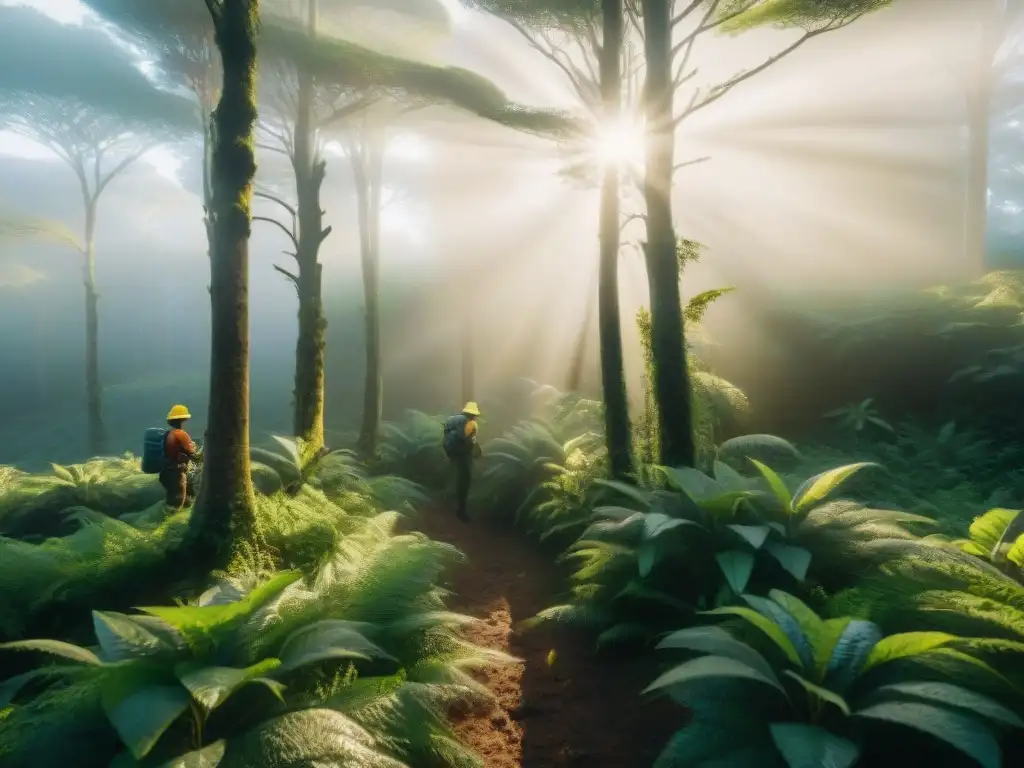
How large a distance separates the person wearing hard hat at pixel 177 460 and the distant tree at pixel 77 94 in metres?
13.9

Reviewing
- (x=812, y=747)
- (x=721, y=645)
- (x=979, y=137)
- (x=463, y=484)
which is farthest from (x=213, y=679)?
(x=979, y=137)

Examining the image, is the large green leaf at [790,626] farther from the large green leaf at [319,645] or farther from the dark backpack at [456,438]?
the dark backpack at [456,438]

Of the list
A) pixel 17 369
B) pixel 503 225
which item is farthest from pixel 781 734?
pixel 17 369

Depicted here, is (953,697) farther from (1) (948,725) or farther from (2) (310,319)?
(2) (310,319)

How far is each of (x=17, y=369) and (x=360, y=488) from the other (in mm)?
36003

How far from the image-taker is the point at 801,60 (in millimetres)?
18203

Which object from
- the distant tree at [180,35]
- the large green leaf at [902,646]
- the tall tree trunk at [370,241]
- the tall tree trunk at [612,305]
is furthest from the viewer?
the tall tree trunk at [370,241]

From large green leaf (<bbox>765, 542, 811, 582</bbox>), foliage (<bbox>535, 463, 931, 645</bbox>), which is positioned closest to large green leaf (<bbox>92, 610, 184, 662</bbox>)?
foliage (<bbox>535, 463, 931, 645</bbox>)

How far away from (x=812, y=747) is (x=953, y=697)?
626 millimetres

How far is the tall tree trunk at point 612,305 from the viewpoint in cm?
769

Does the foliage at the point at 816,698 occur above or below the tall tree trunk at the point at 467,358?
below

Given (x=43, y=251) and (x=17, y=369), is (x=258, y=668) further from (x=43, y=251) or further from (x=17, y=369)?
(x=43, y=251)

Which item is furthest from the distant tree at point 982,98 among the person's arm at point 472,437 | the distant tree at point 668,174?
the person's arm at point 472,437

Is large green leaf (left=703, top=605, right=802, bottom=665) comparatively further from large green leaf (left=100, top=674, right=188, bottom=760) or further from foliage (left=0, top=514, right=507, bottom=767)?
large green leaf (left=100, top=674, right=188, bottom=760)
